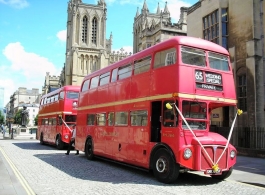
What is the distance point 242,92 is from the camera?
21.4 m

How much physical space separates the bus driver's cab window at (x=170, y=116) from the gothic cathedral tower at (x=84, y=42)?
227 feet

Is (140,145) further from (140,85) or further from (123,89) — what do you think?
(123,89)

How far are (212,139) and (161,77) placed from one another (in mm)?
2564

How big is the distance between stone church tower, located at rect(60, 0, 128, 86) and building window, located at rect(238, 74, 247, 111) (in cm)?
5881

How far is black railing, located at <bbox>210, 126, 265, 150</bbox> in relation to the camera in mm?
18234

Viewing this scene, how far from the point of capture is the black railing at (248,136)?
59.8ft

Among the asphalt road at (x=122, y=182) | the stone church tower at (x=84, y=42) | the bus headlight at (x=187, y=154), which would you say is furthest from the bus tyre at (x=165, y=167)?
the stone church tower at (x=84, y=42)

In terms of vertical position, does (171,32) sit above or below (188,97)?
above

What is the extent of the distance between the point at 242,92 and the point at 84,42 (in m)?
63.2

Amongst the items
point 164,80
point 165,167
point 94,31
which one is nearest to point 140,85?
point 164,80

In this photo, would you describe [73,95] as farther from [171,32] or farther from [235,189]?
[171,32]

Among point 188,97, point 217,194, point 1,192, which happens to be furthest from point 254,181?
point 1,192

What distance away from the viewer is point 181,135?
8578 millimetres

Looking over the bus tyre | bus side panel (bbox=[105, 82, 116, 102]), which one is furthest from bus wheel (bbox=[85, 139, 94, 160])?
the bus tyre
